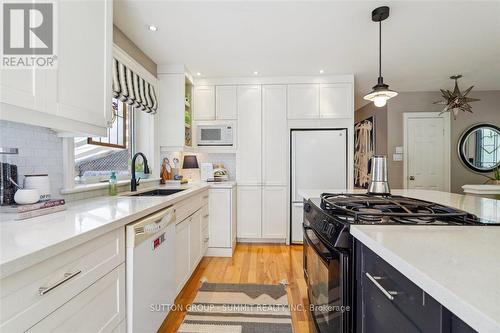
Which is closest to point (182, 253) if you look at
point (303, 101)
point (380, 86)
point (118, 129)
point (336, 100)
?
point (118, 129)

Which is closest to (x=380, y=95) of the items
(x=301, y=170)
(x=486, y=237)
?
(x=301, y=170)

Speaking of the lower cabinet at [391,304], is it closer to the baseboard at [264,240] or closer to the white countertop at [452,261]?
the white countertop at [452,261]

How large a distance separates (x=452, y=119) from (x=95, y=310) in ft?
18.9

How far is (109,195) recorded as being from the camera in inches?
77.7

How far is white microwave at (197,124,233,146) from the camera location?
3518 mm

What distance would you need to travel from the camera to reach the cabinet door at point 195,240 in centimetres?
232

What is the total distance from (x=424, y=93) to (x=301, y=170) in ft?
9.90

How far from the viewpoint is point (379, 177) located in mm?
1676

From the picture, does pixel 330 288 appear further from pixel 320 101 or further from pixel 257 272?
pixel 320 101

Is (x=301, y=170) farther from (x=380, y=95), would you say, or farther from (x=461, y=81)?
(x=461, y=81)

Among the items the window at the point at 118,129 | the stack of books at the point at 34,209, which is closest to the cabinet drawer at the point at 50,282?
the stack of books at the point at 34,209

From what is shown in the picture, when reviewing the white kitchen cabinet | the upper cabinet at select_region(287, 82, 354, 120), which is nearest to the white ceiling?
the upper cabinet at select_region(287, 82, 354, 120)

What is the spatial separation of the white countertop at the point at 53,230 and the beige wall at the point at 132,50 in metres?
1.75

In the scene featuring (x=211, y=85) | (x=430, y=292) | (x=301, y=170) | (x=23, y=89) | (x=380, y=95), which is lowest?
(x=430, y=292)
